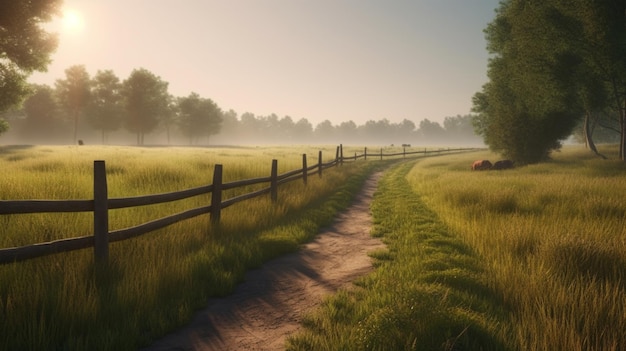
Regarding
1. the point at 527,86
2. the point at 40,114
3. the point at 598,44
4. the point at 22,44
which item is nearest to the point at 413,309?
the point at 598,44

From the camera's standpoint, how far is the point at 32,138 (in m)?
76.9

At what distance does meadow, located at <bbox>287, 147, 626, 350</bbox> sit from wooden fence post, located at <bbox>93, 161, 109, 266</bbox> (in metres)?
3.08

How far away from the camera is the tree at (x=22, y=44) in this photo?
19.0 meters

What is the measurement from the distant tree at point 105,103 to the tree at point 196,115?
554 inches

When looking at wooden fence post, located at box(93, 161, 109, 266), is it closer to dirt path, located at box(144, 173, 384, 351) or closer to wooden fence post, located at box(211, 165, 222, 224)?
dirt path, located at box(144, 173, 384, 351)

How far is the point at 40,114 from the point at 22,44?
6928cm

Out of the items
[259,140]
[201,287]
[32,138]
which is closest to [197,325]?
[201,287]

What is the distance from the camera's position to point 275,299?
4.51 metres

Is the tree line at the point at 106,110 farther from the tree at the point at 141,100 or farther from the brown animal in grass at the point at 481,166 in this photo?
the brown animal in grass at the point at 481,166

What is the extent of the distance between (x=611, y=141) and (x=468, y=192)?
68.9 meters

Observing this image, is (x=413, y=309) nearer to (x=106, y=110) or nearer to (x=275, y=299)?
(x=275, y=299)

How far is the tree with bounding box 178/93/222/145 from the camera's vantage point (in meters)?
78.5

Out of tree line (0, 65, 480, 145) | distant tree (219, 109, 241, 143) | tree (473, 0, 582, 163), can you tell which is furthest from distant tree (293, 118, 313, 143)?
tree (473, 0, 582, 163)

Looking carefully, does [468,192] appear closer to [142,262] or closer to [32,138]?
[142,262]
